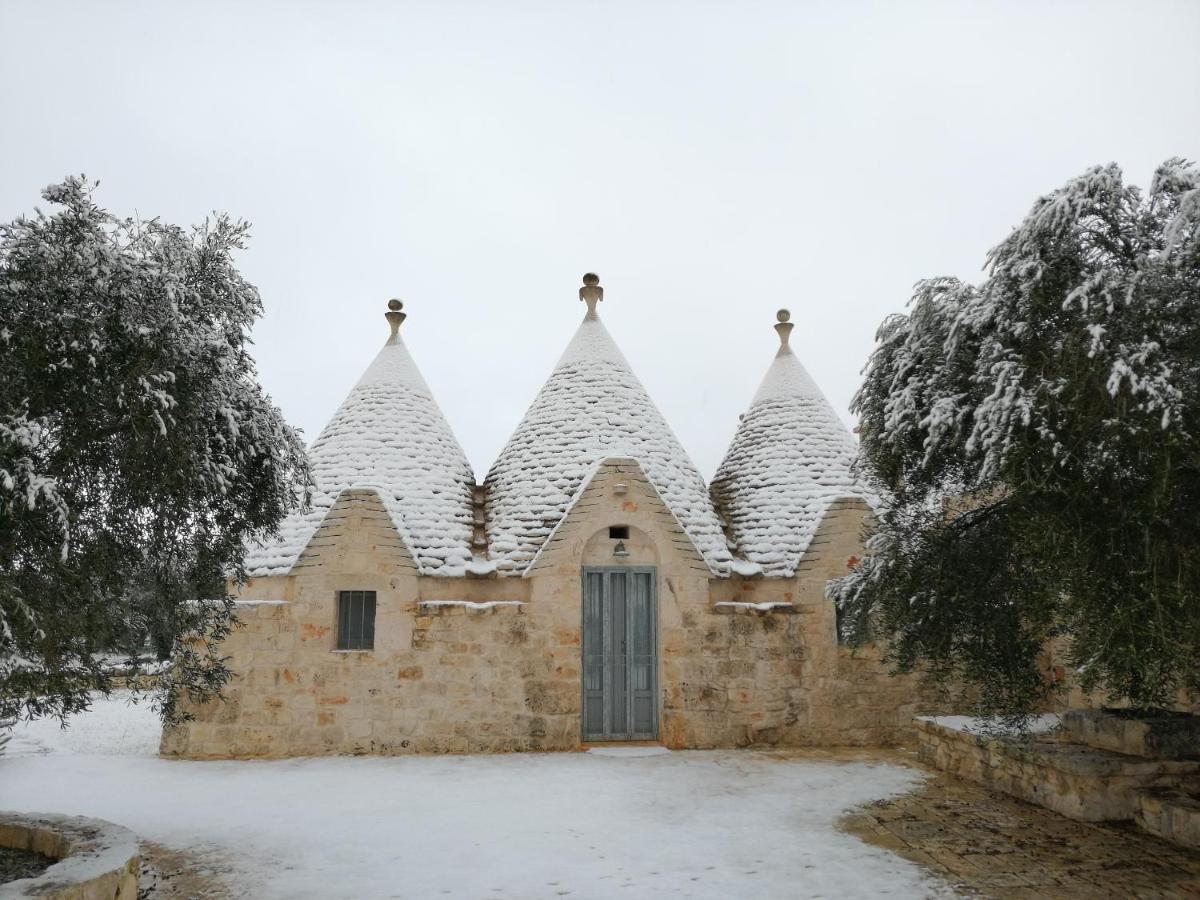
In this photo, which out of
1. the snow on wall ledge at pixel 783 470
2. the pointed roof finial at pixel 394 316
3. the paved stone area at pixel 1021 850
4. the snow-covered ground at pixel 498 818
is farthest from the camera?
the pointed roof finial at pixel 394 316

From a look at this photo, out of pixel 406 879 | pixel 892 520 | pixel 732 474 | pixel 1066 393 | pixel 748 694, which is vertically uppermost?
pixel 732 474

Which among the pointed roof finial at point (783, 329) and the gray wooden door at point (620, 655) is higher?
the pointed roof finial at point (783, 329)

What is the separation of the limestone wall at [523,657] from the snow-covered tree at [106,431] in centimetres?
535

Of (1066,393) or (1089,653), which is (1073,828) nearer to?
(1089,653)

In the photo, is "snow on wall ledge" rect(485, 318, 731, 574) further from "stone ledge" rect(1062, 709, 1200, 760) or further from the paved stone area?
"stone ledge" rect(1062, 709, 1200, 760)

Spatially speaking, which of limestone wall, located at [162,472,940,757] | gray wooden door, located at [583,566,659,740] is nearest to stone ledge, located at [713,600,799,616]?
limestone wall, located at [162,472,940,757]

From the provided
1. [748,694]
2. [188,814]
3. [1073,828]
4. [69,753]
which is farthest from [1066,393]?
[69,753]

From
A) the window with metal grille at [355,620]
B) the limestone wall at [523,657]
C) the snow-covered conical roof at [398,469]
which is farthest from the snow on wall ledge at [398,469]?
the window with metal grille at [355,620]

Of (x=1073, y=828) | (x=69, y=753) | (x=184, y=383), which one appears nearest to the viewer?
(x=184, y=383)

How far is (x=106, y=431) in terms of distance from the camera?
4.64m

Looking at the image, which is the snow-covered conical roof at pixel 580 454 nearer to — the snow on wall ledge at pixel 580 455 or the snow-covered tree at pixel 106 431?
the snow on wall ledge at pixel 580 455

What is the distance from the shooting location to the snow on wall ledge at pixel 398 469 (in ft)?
37.6

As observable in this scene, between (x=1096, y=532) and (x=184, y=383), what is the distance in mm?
5602

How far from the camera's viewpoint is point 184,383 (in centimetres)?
493
